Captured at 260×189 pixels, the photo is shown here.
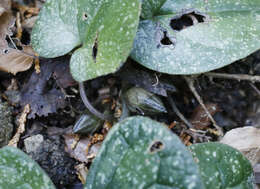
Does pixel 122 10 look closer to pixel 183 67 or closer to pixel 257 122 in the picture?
pixel 183 67

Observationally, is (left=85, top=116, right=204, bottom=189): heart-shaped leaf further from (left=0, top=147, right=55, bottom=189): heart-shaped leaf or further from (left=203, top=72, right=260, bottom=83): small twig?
(left=203, top=72, right=260, bottom=83): small twig

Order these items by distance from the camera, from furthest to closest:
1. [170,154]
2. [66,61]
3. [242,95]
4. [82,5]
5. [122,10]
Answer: [242,95], [66,61], [82,5], [122,10], [170,154]

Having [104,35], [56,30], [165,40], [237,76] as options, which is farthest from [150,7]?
[237,76]

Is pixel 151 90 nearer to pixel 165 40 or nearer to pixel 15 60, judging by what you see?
pixel 165 40

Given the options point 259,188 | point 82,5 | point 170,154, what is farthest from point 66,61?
point 259,188

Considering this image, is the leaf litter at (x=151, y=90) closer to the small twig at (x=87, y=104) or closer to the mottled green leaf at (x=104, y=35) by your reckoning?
the small twig at (x=87, y=104)
